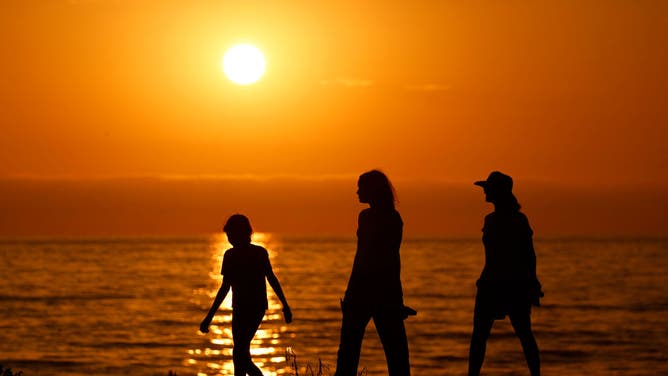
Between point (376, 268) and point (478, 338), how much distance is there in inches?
52.3

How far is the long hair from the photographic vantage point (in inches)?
356

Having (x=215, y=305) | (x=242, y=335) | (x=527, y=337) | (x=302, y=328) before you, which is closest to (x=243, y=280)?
(x=215, y=305)

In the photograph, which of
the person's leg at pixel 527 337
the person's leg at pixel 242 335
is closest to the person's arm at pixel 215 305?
the person's leg at pixel 242 335

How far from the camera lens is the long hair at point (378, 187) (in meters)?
9.05

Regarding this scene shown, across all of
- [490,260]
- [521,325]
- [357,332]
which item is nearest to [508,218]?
[490,260]

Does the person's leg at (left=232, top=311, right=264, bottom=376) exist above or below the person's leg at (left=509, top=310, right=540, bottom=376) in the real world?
above

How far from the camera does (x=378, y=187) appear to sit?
356 inches

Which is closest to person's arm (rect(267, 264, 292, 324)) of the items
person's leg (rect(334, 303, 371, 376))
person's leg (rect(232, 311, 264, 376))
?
person's leg (rect(232, 311, 264, 376))

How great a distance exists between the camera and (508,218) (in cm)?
952

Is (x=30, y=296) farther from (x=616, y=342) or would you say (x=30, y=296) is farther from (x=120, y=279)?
(x=616, y=342)

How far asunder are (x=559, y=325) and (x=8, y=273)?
65140 mm

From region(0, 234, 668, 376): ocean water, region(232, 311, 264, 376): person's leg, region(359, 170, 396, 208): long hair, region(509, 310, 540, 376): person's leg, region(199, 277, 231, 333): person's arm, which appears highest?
region(0, 234, 668, 376): ocean water

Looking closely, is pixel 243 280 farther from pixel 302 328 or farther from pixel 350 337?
pixel 302 328

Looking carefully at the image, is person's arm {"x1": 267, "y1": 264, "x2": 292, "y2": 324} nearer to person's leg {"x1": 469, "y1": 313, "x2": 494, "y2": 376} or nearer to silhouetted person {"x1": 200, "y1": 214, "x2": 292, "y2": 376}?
silhouetted person {"x1": 200, "y1": 214, "x2": 292, "y2": 376}
